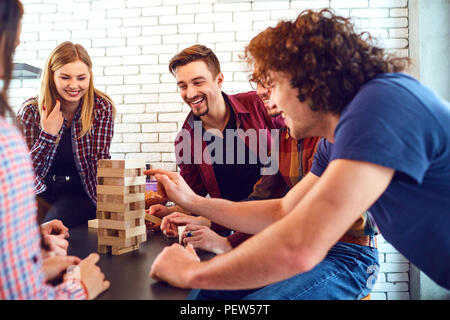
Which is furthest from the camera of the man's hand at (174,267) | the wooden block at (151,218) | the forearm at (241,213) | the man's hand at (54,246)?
the wooden block at (151,218)

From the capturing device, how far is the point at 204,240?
1.27m

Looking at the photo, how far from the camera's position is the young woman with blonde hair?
2354 millimetres

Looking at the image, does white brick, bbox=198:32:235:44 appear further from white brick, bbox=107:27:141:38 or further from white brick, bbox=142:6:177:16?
white brick, bbox=107:27:141:38

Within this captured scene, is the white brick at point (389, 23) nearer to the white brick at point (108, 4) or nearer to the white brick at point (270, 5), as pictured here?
the white brick at point (270, 5)

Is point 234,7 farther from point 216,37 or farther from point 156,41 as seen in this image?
point 156,41

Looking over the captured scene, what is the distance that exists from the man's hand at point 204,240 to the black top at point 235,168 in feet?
3.08

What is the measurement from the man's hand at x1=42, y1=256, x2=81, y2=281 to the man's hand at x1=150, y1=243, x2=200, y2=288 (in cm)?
23

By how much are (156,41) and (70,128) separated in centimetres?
124

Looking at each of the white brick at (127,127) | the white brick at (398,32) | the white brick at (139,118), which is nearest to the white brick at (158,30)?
the white brick at (139,118)

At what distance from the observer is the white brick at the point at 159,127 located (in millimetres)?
3232

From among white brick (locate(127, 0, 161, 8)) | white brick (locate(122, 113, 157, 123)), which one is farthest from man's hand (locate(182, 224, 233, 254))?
white brick (locate(127, 0, 161, 8))

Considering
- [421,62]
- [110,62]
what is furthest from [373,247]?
[110,62]
